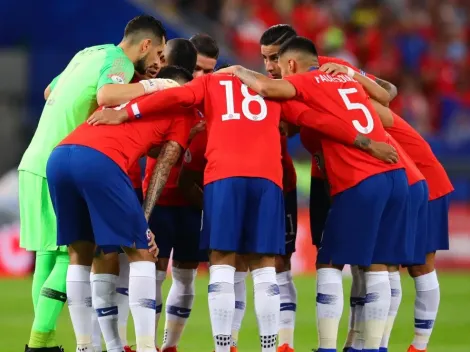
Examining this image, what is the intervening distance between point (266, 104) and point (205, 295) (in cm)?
681

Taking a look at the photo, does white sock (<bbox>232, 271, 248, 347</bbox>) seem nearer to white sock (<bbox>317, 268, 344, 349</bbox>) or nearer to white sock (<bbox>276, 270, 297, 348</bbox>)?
white sock (<bbox>276, 270, 297, 348</bbox>)

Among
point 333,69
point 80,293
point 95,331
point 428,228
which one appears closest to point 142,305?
point 80,293

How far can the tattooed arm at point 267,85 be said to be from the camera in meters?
7.37

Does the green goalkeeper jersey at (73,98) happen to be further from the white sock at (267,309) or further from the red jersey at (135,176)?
the white sock at (267,309)

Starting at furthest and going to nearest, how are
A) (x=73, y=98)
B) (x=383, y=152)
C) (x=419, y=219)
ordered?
(x=419, y=219) → (x=73, y=98) → (x=383, y=152)

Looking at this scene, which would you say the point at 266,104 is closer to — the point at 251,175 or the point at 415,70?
the point at 251,175

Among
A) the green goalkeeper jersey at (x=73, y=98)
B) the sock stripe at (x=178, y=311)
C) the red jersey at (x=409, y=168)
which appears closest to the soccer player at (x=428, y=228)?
the red jersey at (x=409, y=168)

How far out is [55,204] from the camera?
7.29 m

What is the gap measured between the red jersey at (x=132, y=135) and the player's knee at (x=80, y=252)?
60 centimetres

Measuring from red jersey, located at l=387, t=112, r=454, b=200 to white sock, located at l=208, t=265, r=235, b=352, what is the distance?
2.16 m

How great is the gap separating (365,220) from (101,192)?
6.17ft

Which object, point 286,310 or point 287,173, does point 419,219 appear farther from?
point 286,310

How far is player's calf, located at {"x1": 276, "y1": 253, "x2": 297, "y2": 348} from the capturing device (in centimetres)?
834

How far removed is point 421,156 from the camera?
859 centimetres
